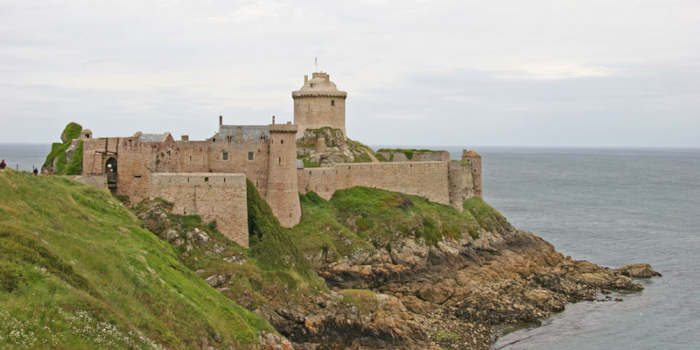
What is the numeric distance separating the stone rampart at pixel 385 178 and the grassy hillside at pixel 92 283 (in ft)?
58.8

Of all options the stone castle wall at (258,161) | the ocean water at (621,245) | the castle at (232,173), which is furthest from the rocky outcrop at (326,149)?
the ocean water at (621,245)

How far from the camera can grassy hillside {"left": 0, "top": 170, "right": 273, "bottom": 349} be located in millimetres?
16953

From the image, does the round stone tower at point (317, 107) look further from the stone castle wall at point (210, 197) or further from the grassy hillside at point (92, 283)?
the grassy hillside at point (92, 283)

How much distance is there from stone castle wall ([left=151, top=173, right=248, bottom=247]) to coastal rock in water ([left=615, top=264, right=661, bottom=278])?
107ft

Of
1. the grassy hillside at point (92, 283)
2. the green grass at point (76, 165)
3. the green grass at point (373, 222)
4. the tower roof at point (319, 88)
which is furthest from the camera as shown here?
the tower roof at point (319, 88)

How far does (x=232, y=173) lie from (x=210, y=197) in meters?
3.95

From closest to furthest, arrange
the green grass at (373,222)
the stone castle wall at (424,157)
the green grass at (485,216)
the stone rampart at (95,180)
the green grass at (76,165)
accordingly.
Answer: the stone rampart at (95,180) → the green grass at (76,165) → the green grass at (373,222) → the green grass at (485,216) → the stone castle wall at (424,157)

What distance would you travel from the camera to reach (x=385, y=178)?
5575 centimetres

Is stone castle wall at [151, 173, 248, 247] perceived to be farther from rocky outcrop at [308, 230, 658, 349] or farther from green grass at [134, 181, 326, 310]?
rocky outcrop at [308, 230, 658, 349]

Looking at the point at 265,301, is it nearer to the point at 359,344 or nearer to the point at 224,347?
the point at 359,344

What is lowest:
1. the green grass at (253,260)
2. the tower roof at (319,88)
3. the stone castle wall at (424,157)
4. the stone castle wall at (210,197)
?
the green grass at (253,260)

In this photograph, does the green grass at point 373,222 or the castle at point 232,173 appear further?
the green grass at point 373,222

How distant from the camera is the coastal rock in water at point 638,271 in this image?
168 feet

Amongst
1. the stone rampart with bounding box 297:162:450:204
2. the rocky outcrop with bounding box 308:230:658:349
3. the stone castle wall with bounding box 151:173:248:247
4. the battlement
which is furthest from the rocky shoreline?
the battlement
